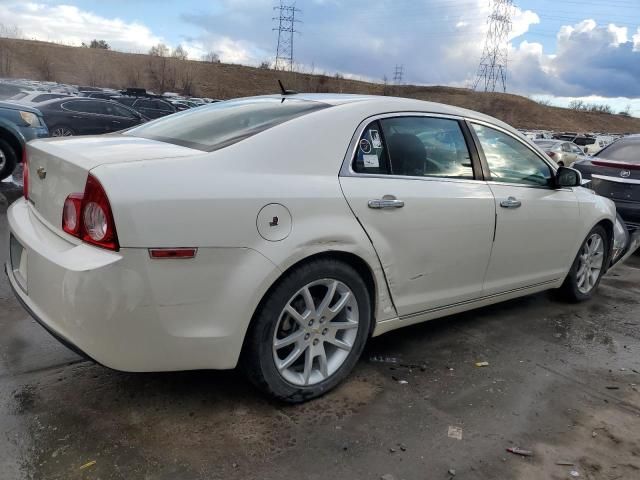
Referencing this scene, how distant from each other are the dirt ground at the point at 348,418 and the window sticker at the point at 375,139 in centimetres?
133

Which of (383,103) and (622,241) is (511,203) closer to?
(383,103)

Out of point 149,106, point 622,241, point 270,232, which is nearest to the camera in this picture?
point 270,232

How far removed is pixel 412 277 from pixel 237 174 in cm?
123

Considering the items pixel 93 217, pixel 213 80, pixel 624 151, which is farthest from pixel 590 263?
pixel 213 80

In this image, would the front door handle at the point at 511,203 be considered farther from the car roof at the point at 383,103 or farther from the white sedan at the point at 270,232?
the car roof at the point at 383,103

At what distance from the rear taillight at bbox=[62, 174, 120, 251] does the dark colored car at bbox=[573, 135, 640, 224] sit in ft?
21.9

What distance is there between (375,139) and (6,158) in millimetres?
7327

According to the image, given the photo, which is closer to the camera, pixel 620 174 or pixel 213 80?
pixel 620 174

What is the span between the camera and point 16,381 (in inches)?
114

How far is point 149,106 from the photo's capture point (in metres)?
21.0

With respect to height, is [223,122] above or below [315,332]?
above

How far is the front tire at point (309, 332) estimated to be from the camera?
8.54 feet

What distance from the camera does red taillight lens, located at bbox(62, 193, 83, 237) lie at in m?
2.36

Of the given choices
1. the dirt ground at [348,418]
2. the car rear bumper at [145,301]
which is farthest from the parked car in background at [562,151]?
the car rear bumper at [145,301]
